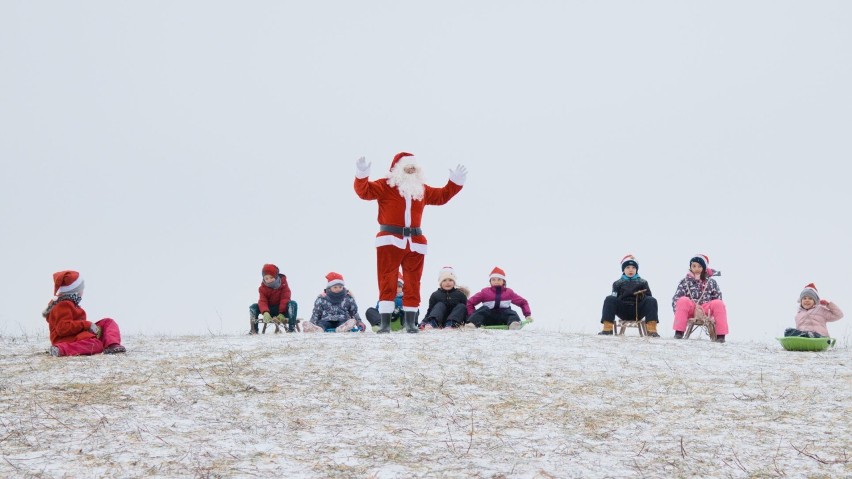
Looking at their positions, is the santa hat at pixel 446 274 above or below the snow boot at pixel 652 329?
above

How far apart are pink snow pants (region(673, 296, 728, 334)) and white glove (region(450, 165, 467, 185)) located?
4.17 m

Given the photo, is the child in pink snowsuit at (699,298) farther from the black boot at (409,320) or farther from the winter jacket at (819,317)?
the black boot at (409,320)

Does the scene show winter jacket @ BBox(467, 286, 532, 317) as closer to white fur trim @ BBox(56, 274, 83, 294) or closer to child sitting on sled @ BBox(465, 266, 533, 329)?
child sitting on sled @ BBox(465, 266, 533, 329)

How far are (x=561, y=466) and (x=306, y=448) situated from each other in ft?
6.41

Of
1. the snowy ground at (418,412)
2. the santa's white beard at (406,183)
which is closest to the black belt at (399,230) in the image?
the santa's white beard at (406,183)

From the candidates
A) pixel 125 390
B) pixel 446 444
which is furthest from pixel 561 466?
pixel 125 390

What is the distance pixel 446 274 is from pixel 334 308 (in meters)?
2.16

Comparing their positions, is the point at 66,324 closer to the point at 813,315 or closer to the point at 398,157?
the point at 398,157

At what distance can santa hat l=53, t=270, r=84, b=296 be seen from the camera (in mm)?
10500

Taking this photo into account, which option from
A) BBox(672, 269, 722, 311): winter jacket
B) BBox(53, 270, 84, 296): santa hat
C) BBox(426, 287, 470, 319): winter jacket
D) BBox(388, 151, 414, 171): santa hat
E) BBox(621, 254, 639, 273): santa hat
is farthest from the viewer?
BBox(426, 287, 470, 319): winter jacket

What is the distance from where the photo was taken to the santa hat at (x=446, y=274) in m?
15.1

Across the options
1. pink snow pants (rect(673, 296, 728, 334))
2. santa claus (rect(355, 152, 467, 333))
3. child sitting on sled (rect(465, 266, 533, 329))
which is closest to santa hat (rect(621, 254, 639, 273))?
pink snow pants (rect(673, 296, 728, 334))

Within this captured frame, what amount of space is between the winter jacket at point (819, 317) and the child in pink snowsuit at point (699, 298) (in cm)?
125

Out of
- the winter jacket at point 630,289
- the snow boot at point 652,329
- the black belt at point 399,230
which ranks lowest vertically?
the snow boot at point 652,329
